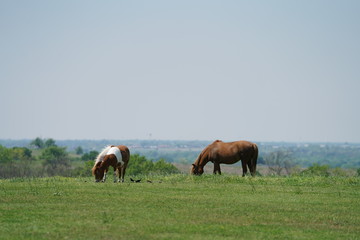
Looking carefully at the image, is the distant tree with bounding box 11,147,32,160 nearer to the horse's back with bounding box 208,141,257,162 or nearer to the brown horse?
the brown horse

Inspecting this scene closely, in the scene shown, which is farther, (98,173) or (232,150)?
(232,150)

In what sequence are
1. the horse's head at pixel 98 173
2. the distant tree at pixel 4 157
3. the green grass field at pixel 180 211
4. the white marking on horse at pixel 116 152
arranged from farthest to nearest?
the distant tree at pixel 4 157, the white marking on horse at pixel 116 152, the horse's head at pixel 98 173, the green grass field at pixel 180 211

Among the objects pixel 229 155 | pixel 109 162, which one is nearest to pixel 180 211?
pixel 109 162

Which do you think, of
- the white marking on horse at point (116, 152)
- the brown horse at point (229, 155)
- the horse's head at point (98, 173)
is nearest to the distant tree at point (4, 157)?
the brown horse at point (229, 155)

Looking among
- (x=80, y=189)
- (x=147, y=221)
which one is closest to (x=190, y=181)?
(x=80, y=189)

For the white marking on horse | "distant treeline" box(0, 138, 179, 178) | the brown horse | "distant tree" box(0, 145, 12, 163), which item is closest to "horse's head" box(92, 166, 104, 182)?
the white marking on horse

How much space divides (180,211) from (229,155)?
15.1m

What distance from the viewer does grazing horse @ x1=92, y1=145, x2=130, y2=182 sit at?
29453 millimetres

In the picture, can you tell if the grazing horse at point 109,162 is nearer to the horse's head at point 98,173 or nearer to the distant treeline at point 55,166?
the horse's head at point 98,173

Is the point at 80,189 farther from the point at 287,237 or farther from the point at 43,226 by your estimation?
the point at 287,237

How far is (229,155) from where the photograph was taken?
34156mm

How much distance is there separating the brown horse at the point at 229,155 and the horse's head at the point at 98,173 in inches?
244

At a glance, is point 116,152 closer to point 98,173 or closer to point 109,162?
point 109,162

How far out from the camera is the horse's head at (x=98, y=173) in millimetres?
29375
